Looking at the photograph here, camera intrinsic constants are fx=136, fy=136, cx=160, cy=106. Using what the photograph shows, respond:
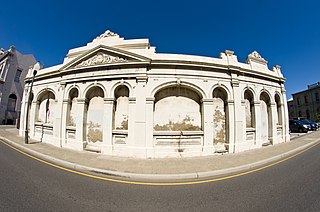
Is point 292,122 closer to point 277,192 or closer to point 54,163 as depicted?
point 277,192

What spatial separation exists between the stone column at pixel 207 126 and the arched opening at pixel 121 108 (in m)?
5.04

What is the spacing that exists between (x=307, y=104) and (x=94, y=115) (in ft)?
185

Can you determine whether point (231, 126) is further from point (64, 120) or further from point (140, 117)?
point (64, 120)

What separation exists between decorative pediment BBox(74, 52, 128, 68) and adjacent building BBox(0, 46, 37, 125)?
28.7 m

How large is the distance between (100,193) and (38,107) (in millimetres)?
14095

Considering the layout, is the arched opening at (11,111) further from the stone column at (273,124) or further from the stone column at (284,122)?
the stone column at (284,122)

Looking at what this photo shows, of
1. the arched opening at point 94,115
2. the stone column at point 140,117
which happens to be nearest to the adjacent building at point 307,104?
the stone column at point 140,117

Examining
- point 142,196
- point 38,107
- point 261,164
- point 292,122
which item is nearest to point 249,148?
point 261,164

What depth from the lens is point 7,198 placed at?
346cm

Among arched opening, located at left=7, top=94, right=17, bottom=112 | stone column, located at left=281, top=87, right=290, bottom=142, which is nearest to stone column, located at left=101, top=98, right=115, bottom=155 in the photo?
stone column, located at left=281, top=87, right=290, bottom=142

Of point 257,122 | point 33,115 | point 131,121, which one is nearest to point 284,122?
point 257,122

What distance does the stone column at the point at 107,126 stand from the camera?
335 inches

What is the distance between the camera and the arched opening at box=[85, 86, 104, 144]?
9438 millimetres

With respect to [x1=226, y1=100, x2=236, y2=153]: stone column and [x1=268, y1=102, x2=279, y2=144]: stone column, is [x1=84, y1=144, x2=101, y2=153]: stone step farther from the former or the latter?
[x1=268, y1=102, x2=279, y2=144]: stone column
